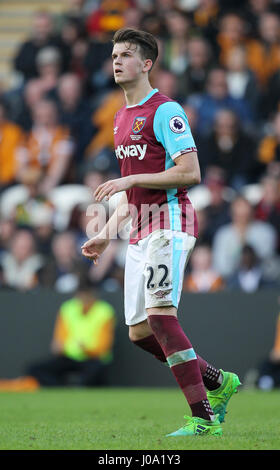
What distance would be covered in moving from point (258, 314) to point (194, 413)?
18.4 feet

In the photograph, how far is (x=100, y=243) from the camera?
611 cm

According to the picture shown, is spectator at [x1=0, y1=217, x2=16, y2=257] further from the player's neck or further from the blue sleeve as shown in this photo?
the blue sleeve

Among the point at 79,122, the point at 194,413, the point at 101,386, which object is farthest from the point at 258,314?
the point at 194,413

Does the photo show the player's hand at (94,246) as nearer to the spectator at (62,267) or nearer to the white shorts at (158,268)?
the white shorts at (158,268)

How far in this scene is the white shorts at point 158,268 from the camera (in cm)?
554

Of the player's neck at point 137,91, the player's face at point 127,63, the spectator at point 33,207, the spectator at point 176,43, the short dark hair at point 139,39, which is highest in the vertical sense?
the spectator at point 176,43

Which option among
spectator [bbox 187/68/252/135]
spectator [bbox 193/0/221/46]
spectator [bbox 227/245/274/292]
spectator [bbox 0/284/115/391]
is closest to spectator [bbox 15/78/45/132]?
spectator [bbox 193/0/221/46]

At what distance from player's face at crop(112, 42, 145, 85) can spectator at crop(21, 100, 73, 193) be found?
7.65 meters

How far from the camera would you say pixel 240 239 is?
38.1 ft

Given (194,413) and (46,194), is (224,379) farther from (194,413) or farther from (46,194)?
(46,194)

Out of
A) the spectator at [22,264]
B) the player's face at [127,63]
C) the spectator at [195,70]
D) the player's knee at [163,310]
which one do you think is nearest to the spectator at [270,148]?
the spectator at [195,70]

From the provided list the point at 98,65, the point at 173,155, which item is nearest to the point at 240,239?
the point at 98,65

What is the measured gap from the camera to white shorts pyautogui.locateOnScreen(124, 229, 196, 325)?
A: 5535 millimetres

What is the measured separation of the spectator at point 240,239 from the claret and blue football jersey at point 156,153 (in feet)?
19.0
